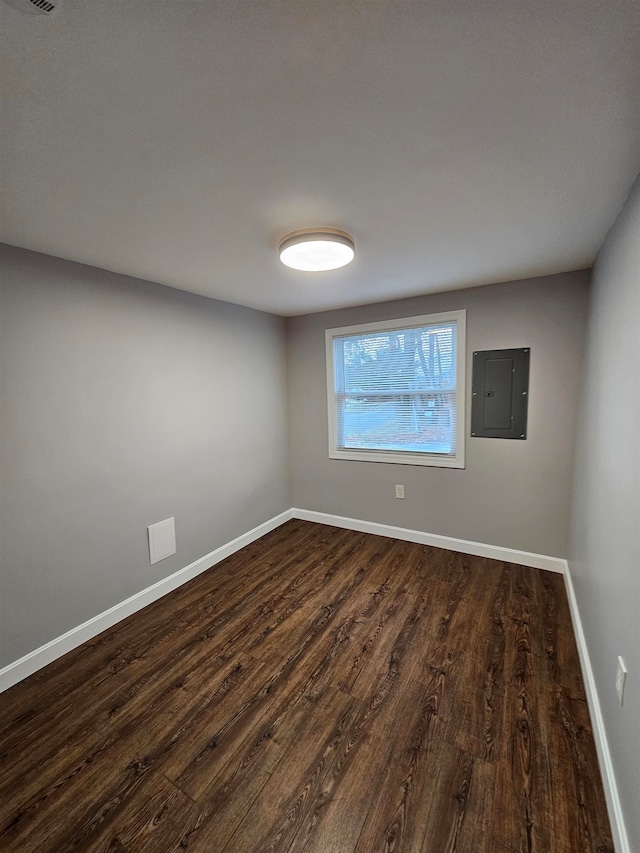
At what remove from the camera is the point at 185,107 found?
94cm

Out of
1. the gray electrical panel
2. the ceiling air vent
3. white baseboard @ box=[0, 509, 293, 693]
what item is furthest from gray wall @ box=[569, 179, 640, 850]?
white baseboard @ box=[0, 509, 293, 693]

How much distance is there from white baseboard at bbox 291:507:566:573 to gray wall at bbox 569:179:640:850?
28.6 inches

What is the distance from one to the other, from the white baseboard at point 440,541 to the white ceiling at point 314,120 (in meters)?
2.29

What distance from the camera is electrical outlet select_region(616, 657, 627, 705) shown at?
3.84 feet

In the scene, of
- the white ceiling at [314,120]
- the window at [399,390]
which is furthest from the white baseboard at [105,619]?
the white ceiling at [314,120]

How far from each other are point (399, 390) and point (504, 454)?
1035mm

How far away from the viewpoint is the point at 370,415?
136 inches

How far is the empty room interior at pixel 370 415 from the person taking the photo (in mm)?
872

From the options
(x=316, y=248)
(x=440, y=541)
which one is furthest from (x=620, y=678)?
(x=316, y=248)

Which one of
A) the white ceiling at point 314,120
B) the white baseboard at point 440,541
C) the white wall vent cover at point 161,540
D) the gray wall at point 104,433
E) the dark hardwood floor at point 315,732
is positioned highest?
the white ceiling at point 314,120

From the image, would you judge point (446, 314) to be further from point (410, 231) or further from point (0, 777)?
point (0, 777)

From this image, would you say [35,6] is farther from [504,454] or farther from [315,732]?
[504,454]

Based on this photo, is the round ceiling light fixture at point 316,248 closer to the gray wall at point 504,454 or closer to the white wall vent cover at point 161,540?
the gray wall at point 504,454

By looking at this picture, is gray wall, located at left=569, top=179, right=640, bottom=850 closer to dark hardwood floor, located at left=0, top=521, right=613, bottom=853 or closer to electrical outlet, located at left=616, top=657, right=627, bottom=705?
electrical outlet, located at left=616, top=657, right=627, bottom=705
